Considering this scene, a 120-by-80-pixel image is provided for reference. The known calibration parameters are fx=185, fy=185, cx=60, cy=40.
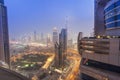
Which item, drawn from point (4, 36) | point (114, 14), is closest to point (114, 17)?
point (114, 14)

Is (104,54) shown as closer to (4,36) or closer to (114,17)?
(114,17)

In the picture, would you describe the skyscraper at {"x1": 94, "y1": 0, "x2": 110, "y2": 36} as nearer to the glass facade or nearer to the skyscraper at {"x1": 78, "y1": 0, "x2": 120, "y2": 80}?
the skyscraper at {"x1": 78, "y1": 0, "x2": 120, "y2": 80}

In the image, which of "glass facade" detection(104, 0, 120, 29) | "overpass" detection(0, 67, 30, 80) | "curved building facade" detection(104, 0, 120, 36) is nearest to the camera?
"overpass" detection(0, 67, 30, 80)

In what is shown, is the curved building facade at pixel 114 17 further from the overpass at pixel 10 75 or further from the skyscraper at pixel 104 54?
the overpass at pixel 10 75

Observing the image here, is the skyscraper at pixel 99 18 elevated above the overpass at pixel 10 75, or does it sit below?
above

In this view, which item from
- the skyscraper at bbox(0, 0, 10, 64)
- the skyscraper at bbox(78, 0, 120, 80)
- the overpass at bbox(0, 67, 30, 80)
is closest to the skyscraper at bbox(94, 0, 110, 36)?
the skyscraper at bbox(78, 0, 120, 80)

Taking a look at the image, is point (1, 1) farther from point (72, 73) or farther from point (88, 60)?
point (88, 60)

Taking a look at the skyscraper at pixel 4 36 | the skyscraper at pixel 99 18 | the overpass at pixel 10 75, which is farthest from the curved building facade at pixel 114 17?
the skyscraper at pixel 4 36

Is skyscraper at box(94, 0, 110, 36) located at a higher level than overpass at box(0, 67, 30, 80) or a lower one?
higher
